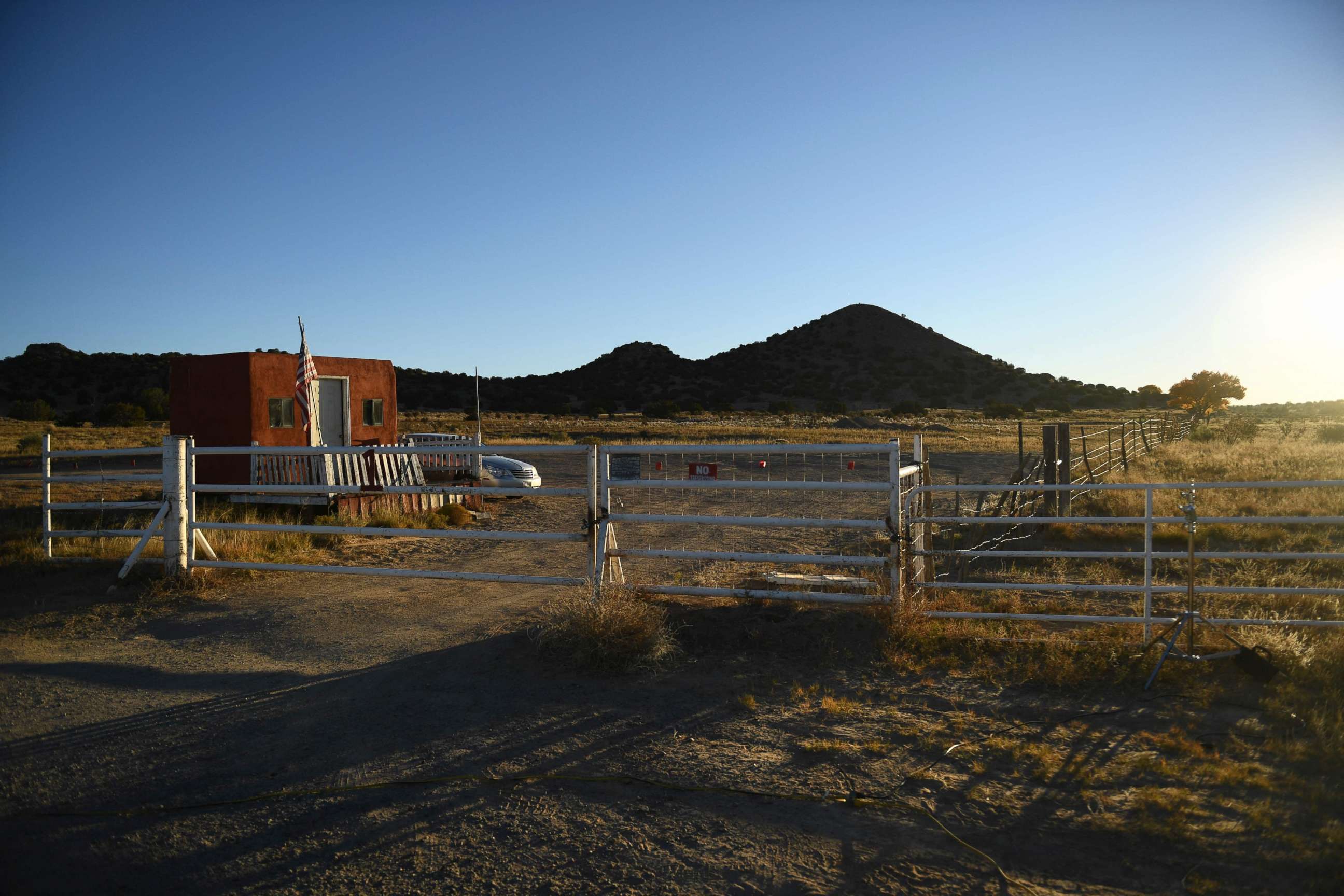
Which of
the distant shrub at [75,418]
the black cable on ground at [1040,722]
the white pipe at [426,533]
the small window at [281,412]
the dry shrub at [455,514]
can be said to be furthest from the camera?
the distant shrub at [75,418]

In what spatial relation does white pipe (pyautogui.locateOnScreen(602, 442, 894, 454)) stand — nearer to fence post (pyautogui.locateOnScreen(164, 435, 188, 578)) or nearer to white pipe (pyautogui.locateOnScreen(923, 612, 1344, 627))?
white pipe (pyautogui.locateOnScreen(923, 612, 1344, 627))

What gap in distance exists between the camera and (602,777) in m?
4.21

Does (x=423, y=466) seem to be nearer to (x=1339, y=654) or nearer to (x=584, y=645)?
(x=584, y=645)

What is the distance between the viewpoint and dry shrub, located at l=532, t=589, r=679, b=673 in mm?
5852

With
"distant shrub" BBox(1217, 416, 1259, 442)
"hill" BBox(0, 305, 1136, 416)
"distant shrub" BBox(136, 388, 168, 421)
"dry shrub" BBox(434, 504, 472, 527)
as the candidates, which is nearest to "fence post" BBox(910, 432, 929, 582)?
"dry shrub" BBox(434, 504, 472, 527)

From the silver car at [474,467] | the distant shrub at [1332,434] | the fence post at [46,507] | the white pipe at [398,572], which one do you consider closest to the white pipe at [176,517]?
the white pipe at [398,572]

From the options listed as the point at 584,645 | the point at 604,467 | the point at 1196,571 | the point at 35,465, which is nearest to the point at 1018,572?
the point at 1196,571

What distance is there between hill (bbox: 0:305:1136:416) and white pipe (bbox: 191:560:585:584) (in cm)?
6450

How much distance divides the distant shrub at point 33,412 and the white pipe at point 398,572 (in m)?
57.1

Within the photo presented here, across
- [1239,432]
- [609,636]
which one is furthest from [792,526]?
[1239,432]

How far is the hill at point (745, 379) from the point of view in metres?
78.3

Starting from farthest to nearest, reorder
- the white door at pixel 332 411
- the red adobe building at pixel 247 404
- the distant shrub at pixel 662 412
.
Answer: the distant shrub at pixel 662 412 → the white door at pixel 332 411 → the red adobe building at pixel 247 404

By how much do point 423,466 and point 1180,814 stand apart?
17119mm

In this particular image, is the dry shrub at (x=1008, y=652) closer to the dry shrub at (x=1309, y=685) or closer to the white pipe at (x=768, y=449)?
the dry shrub at (x=1309, y=685)
